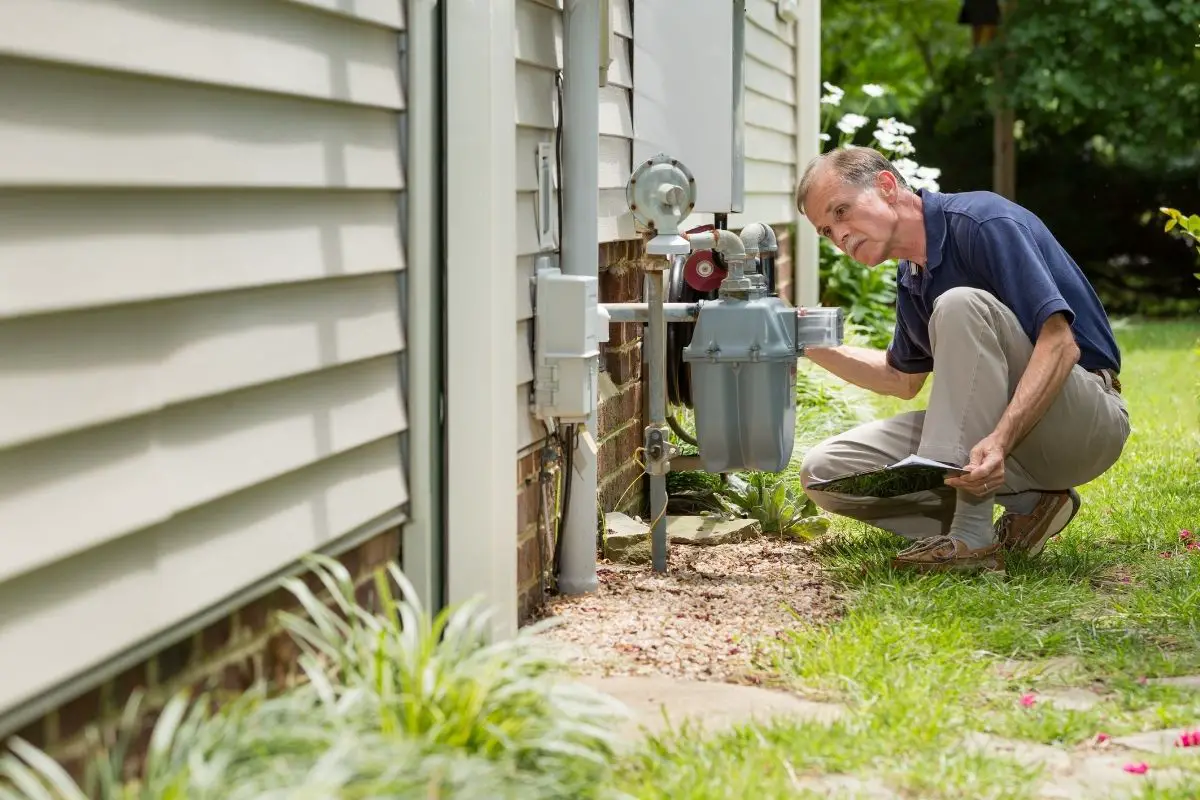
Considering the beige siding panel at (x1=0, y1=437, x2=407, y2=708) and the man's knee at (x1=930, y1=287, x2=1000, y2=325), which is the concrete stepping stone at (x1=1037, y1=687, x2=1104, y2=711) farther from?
the beige siding panel at (x1=0, y1=437, x2=407, y2=708)

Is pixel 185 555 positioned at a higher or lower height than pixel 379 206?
lower

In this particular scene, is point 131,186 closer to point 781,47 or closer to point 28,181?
point 28,181

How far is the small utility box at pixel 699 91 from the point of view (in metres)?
5.33

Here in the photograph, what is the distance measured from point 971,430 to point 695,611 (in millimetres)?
839

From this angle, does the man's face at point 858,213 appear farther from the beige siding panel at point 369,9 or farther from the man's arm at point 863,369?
the beige siding panel at point 369,9

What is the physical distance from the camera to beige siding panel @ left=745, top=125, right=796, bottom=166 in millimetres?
7645

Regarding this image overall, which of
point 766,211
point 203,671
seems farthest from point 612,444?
point 766,211

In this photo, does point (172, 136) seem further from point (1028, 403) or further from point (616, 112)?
point (616, 112)

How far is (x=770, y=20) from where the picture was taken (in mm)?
8156

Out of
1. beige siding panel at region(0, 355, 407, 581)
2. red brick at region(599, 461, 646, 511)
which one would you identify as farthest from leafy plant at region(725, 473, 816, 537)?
beige siding panel at region(0, 355, 407, 581)

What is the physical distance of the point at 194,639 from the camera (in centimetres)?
237

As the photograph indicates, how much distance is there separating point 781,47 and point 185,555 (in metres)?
6.87

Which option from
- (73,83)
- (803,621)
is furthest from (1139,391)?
(73,83)

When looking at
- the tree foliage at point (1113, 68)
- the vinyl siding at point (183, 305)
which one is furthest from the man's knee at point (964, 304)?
the tree foliage at point (1113, 68)
